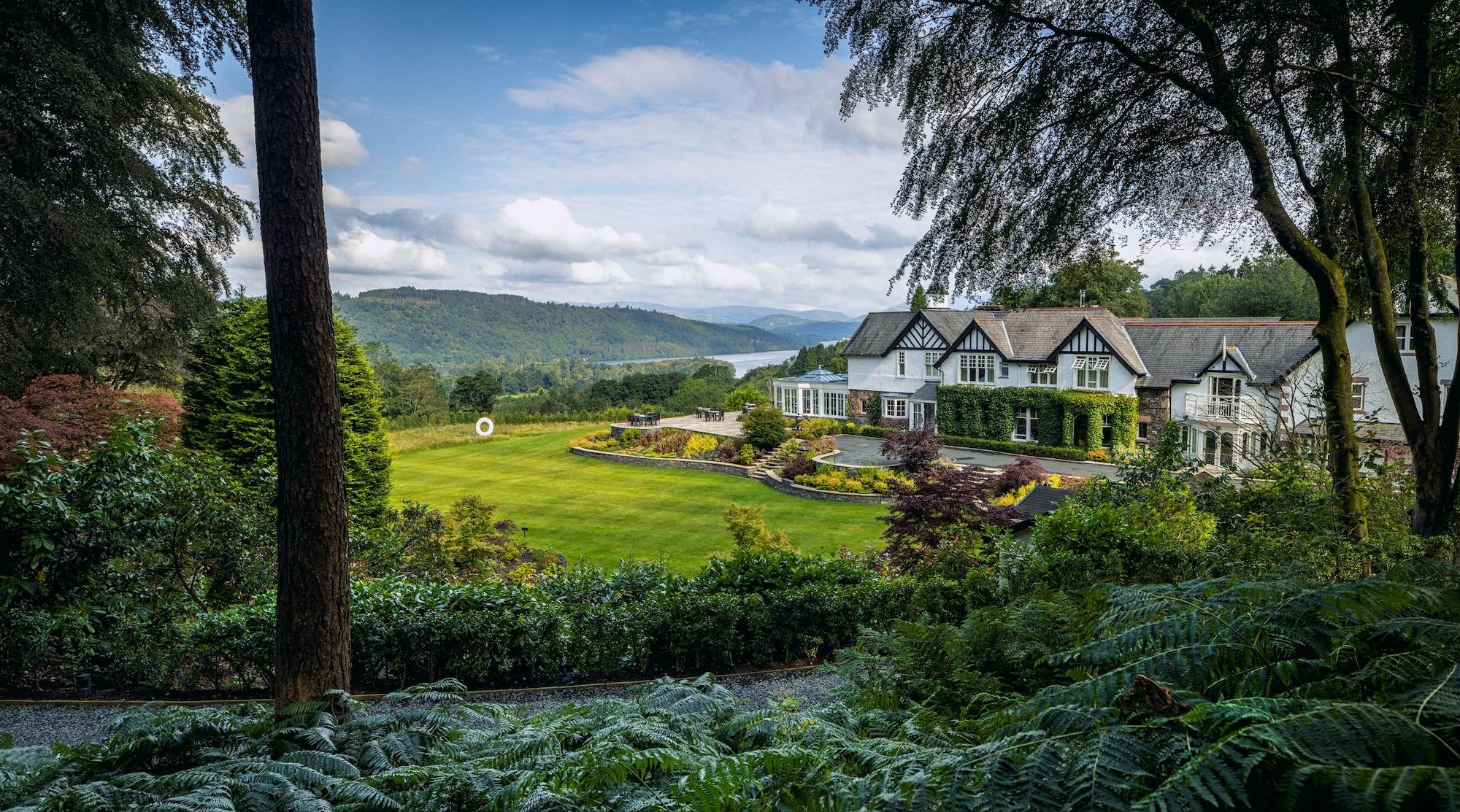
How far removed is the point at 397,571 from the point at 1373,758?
372 inches

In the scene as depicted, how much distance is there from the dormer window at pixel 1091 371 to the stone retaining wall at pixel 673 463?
1332 cm

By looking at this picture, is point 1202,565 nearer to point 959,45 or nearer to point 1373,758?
point 959,45

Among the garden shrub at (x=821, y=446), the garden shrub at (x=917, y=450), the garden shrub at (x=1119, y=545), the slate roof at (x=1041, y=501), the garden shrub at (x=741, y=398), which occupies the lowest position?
the garden shrub at (x=821, y=446)

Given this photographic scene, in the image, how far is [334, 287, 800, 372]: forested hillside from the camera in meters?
96.9

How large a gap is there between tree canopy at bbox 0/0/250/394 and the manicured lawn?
8435 mm

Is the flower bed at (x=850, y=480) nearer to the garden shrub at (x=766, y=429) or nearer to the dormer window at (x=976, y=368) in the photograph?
the garden shrub at (x=766, y=429)

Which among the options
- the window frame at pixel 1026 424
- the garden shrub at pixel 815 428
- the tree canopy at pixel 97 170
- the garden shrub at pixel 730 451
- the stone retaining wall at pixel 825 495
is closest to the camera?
the tree canopy at pixel 97 170

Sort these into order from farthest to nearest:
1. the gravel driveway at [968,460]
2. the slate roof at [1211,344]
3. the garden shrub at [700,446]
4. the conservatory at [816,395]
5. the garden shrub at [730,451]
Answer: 1. the conservatory at [816,395]
2. the garden shrub at [700,446]
3. the garden shrub at [730,451]
4. the slate roof at [1211,344]
5. the gravel driveway at [968,460]

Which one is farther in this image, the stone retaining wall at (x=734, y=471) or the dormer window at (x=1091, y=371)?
the dormer window at (x=1091, y=371)

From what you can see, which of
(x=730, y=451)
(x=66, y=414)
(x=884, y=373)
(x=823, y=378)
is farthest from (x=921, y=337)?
(x=66, y=414)

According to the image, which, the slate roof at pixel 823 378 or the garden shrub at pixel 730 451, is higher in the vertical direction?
the slate roof at pixel 823 378

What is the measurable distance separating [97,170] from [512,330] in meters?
112

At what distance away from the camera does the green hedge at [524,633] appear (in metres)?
5.90

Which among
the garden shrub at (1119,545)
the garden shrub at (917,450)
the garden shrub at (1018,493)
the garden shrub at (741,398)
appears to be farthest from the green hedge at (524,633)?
the garden shrub at (741,398)
